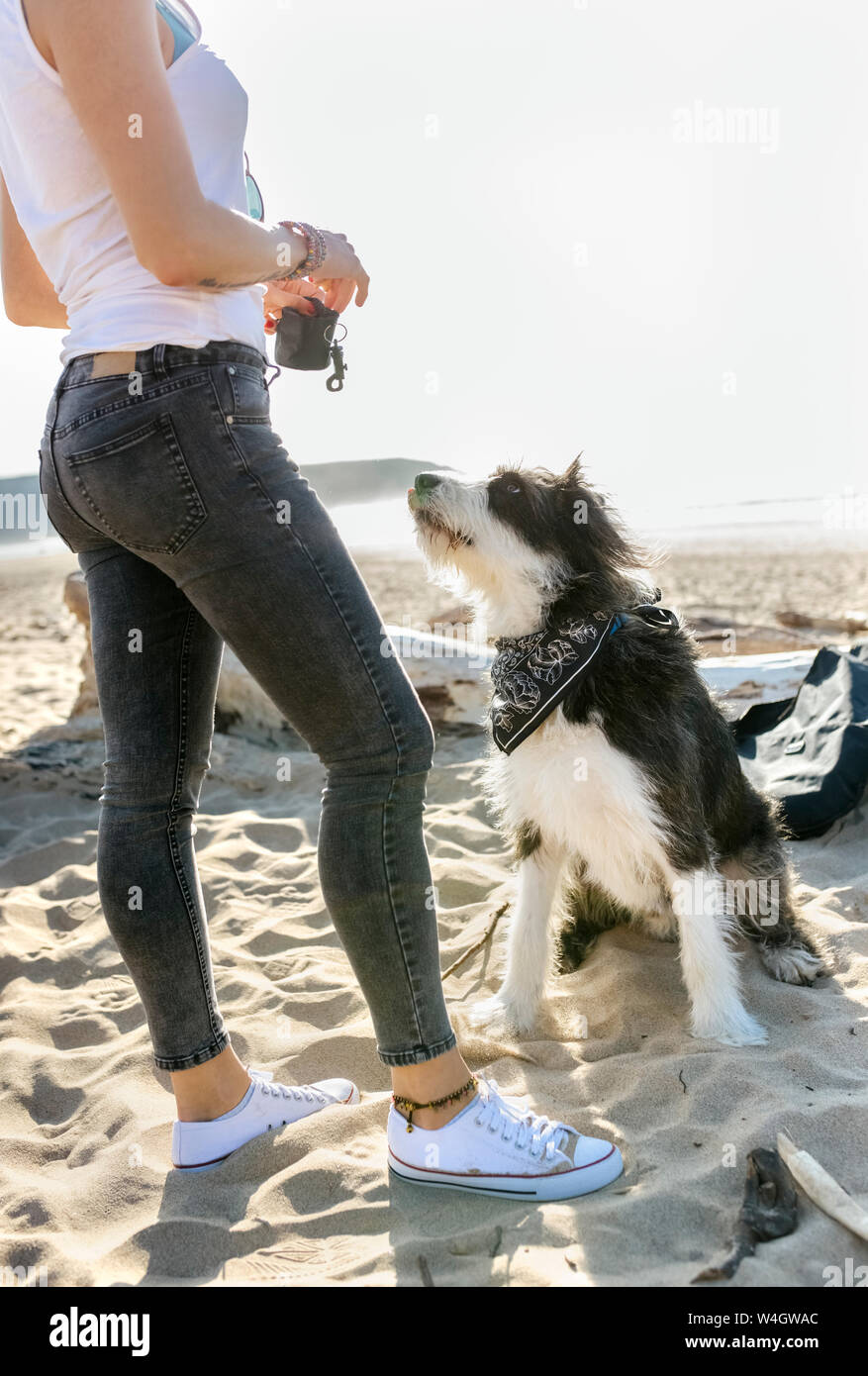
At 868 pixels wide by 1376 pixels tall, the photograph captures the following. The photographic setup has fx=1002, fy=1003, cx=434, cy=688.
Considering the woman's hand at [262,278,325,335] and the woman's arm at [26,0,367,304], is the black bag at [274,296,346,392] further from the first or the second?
the woman's arm at [26,0,367,304]

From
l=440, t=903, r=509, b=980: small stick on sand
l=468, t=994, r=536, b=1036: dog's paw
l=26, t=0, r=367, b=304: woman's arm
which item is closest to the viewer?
l=26, t=0, r=367, b=304: woman's arm

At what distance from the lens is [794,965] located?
132 inches

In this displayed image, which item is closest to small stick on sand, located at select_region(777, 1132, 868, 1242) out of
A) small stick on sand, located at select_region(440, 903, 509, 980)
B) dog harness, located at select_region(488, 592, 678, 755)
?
dog harness, located at select_region(488, 592, 678, 755)

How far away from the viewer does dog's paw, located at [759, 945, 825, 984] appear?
3.34 m

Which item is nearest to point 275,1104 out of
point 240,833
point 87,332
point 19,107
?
point 87,332

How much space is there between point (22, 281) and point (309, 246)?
28.8 inches

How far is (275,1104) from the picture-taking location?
2551mm

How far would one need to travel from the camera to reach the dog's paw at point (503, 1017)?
10.7 feet

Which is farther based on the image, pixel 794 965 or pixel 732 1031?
pixel 794 965

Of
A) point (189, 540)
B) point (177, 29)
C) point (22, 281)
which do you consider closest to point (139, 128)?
point (177, 29)

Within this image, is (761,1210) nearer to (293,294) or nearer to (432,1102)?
(432,1102)

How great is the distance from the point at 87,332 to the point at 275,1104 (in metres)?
1.87

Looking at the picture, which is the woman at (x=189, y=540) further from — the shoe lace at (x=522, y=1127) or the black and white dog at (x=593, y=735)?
the black and white dog at (x=593, y=735)
